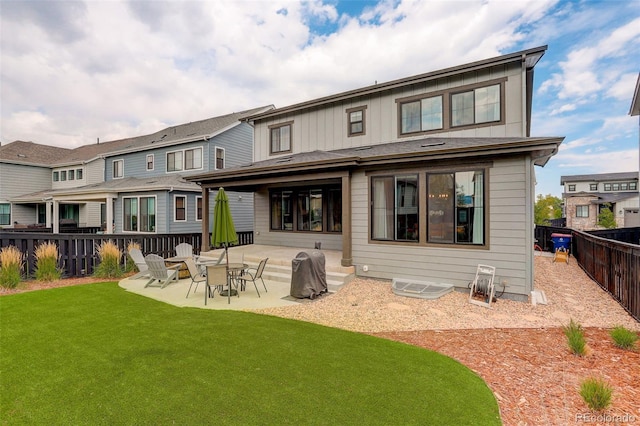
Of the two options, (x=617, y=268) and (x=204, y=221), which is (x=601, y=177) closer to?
(x=617, y=268)

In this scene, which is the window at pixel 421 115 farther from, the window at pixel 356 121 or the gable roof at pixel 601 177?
the gable roof at pixel 601 177

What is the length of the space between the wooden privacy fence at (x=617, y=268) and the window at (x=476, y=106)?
4.22 m

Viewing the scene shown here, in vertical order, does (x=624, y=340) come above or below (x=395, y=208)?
below

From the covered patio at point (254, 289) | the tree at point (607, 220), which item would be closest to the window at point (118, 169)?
the covered patio at point (254, 289)

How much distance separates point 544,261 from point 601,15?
9.35 m

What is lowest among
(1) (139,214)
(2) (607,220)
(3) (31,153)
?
(2) (607,220)

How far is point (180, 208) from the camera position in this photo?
50.6 feet

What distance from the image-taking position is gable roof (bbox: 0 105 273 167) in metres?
17.7

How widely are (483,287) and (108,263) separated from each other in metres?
10.8

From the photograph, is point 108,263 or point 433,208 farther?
point 108,263

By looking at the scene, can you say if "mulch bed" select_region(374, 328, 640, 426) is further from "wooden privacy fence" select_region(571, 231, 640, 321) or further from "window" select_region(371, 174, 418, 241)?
"window" select_region(371, 174, 418, 241)

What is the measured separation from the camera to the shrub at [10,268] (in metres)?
7.82

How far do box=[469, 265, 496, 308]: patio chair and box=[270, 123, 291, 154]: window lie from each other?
28.0 feet

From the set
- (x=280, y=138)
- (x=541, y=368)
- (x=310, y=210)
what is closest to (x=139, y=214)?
(x=280, y=138)
